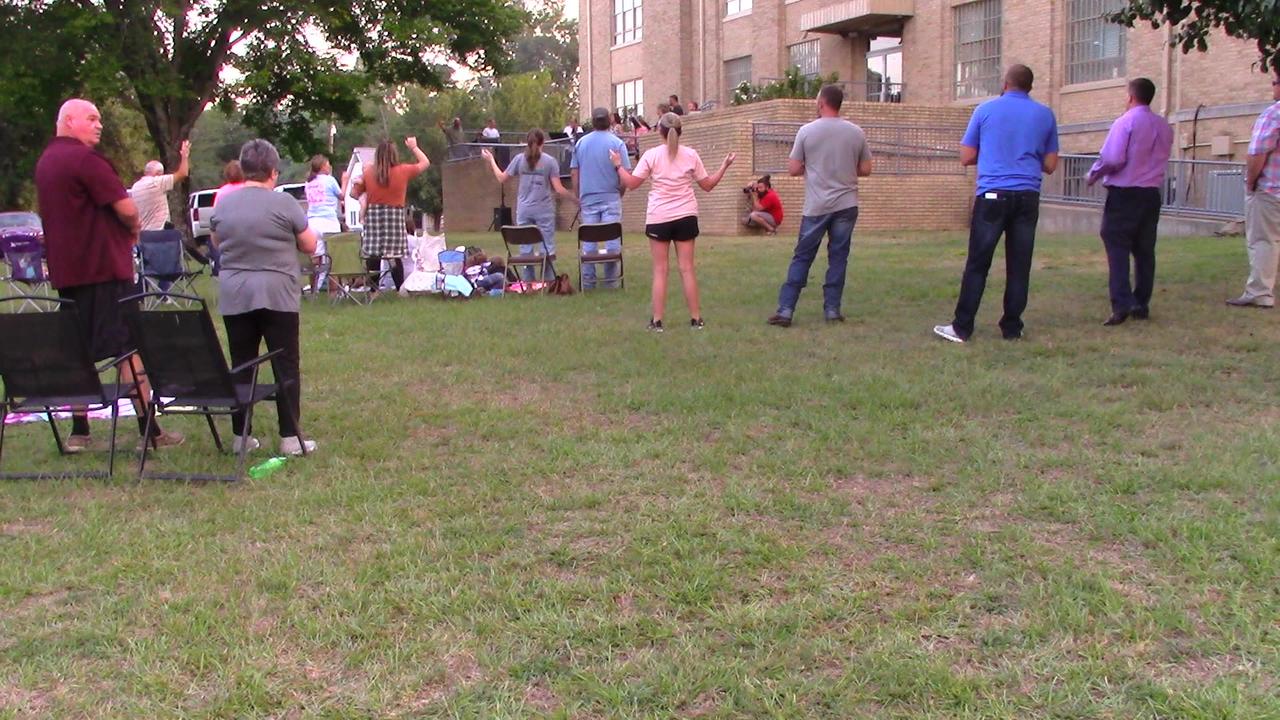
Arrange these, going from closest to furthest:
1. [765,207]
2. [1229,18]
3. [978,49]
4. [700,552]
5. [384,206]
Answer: [700,552]
[1229,18]
[384,206]
[765,207]
[978,49]

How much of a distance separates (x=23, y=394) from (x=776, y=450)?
152 inches

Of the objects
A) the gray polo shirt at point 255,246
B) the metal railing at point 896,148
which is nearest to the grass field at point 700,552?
the gray polo shirt at point 255,246

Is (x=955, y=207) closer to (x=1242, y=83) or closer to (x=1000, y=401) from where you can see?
(x=1242, y=83)

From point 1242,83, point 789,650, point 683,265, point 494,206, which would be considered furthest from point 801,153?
point 494,206

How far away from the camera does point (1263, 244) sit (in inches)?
400

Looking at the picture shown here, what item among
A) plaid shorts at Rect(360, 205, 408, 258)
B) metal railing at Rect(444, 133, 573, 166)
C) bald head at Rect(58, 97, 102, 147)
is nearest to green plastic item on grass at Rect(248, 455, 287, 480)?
bald head at Rect(58, 97, 102, 147)

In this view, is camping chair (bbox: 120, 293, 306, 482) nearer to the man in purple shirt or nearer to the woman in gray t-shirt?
the man in purple shirt

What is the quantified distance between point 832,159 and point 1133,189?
2.42m

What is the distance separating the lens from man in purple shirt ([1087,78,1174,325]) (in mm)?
9539

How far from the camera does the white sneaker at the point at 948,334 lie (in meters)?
9.09

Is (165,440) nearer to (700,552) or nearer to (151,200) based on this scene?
(700,552)

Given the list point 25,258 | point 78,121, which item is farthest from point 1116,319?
point 25,258

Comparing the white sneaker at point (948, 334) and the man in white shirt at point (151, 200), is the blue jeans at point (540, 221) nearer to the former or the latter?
the man in white shirt at point (151, 200)

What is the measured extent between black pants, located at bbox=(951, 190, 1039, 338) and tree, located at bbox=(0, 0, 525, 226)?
63.9 ft
